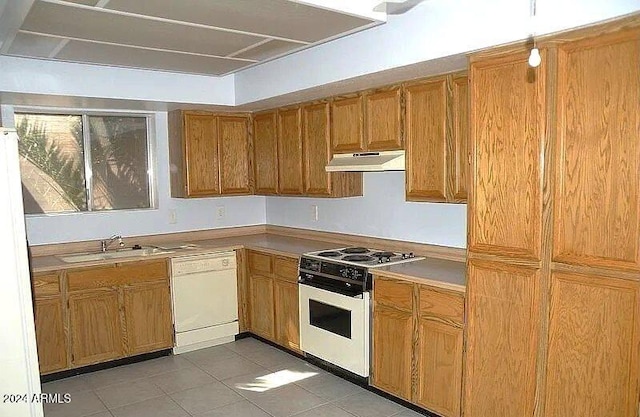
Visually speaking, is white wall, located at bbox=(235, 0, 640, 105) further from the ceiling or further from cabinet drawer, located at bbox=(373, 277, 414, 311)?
cabinet drawer, located at bbox=(373, 277, 414, 311)

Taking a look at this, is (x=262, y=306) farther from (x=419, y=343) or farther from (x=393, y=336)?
(x=419, y=343)

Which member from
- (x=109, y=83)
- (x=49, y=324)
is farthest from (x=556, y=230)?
(x=49, y=324)

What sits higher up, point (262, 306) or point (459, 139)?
point (459, 139)

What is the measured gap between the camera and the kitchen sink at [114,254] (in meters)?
4.17

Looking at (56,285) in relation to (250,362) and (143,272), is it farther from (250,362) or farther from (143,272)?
(250,362)

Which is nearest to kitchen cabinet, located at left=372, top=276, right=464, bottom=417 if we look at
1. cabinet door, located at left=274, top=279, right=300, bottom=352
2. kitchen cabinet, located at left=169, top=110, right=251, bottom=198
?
cabinet door, located at left=274, top=279, right=300, bottom=352

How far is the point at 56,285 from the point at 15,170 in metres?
1.86

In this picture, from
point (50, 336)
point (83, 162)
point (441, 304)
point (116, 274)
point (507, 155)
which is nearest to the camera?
point (507, 155)

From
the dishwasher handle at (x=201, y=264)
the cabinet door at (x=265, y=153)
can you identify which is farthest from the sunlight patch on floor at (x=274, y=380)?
the cabinet door at (x=265, y=153)

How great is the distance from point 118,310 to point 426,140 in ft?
9.04

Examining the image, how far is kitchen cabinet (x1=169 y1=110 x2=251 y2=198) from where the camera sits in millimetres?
4672

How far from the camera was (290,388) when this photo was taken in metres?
3.62

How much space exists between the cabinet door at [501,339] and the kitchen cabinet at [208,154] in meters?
2.83

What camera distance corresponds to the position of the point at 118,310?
160 inches
